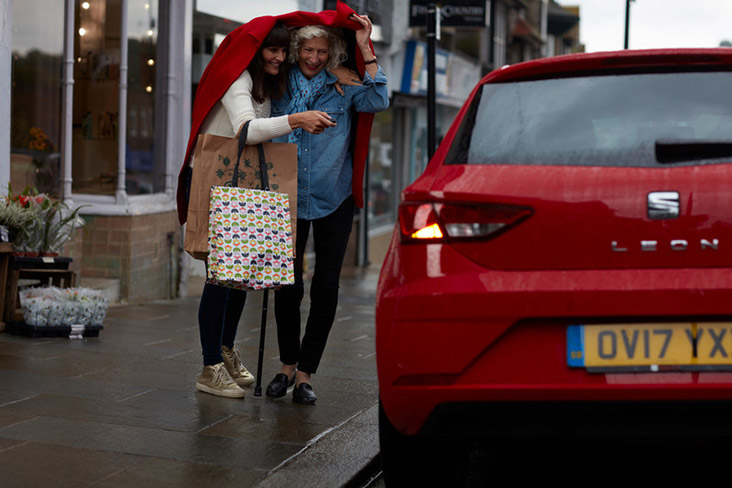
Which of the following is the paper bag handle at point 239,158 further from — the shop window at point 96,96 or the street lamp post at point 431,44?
the street lamp post at point 431,44

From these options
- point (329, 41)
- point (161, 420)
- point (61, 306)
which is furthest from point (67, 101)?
point (161, 420)

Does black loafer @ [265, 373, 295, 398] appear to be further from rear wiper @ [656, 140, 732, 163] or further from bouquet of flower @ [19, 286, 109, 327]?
rear wiper @ [656, 140, 732, 163]

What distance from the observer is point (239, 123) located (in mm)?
5262

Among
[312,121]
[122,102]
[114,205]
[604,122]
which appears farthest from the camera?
[122,102]

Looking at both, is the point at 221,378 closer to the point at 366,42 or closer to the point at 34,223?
the point at 366,42

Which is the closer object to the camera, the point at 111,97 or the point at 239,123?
the point at 239,123

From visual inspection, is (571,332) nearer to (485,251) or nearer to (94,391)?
(485,251)

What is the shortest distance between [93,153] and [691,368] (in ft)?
24.1

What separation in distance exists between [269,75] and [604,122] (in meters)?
2.30

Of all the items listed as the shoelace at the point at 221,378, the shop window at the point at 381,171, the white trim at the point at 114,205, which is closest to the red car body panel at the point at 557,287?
the shoelace at the point at 221,378

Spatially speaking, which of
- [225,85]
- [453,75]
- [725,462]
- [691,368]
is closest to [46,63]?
[225,85]

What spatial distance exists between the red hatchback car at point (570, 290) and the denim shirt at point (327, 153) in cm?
190

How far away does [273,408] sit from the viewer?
5.37m

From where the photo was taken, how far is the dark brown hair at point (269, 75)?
17.6 feet
